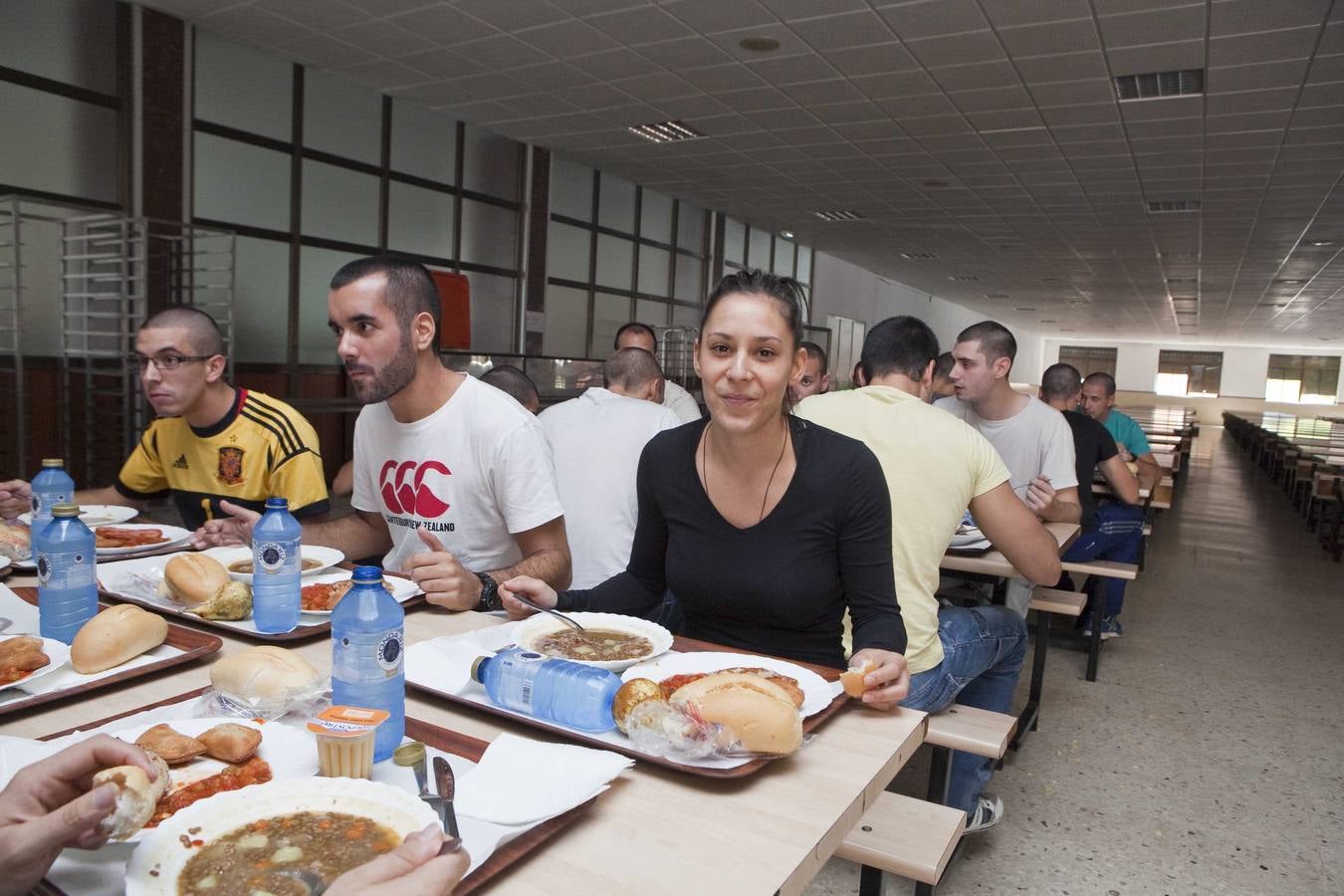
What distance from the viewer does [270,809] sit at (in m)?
0.85

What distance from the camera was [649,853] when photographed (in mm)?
864

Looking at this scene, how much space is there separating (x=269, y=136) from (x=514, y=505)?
19.8 ft

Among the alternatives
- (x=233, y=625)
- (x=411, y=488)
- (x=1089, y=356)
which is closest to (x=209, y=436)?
(x=411, y=488)

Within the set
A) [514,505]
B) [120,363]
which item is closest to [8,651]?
[514,505]

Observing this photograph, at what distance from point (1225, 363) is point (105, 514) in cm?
3747

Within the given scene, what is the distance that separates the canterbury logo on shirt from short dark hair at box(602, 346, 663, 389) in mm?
Answer: 1631

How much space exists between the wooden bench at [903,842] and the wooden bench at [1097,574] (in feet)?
8.12

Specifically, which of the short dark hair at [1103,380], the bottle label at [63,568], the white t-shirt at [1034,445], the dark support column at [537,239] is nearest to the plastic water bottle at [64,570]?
the bottle label at [63,568]

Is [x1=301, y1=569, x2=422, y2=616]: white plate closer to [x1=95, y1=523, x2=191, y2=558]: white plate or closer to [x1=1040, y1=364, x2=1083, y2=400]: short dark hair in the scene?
[x1=95, y1=523, x2=191, y2=558]: white plate

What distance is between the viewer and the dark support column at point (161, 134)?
585cm

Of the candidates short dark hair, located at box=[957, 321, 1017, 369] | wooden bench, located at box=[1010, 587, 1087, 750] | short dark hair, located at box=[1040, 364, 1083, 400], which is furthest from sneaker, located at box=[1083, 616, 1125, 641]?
short dark hair, located at box=[957, 321, 1017, 369]

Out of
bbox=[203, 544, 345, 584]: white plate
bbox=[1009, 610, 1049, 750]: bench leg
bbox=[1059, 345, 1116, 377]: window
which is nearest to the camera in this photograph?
bbox=[203, 544, 345, 584]: white plate

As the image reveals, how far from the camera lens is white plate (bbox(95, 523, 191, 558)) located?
1.93 m

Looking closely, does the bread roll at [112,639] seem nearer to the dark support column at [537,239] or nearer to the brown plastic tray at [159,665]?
the brown plastic tray at [159,665]
